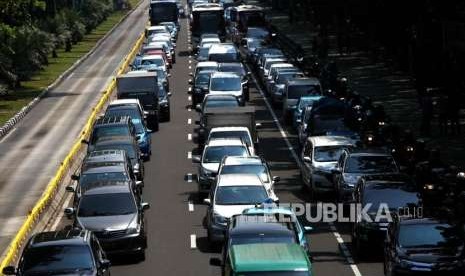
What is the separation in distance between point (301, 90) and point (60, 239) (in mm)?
33151

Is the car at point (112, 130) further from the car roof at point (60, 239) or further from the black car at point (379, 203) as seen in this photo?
the car roof at point (60, 239)

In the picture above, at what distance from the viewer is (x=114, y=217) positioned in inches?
1124

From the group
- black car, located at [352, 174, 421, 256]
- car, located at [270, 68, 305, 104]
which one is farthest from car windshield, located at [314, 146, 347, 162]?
car, located at [270, 68, 305, 104]

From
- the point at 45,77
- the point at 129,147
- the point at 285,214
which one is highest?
the point at 285,214

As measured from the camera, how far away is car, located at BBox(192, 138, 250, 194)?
121ft

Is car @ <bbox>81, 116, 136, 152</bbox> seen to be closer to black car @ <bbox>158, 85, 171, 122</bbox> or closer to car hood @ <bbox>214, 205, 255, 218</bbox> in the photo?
black car @ <bbox>158, 85, 171, 122</bbox>

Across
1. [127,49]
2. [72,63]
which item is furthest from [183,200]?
[127,49]

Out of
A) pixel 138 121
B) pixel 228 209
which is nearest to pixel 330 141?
pixel 228 209

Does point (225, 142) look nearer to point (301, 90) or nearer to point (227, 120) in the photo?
point (227, 120)

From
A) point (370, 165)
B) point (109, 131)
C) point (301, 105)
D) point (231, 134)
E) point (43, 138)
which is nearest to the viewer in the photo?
point (370, 165)

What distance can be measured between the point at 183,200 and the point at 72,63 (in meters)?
61.3

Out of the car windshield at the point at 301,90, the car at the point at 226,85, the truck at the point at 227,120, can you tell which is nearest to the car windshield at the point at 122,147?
the truck at the point at 227,120

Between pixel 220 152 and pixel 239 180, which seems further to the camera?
pixel 220 152

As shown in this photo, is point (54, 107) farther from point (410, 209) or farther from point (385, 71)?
point (410, 209)
